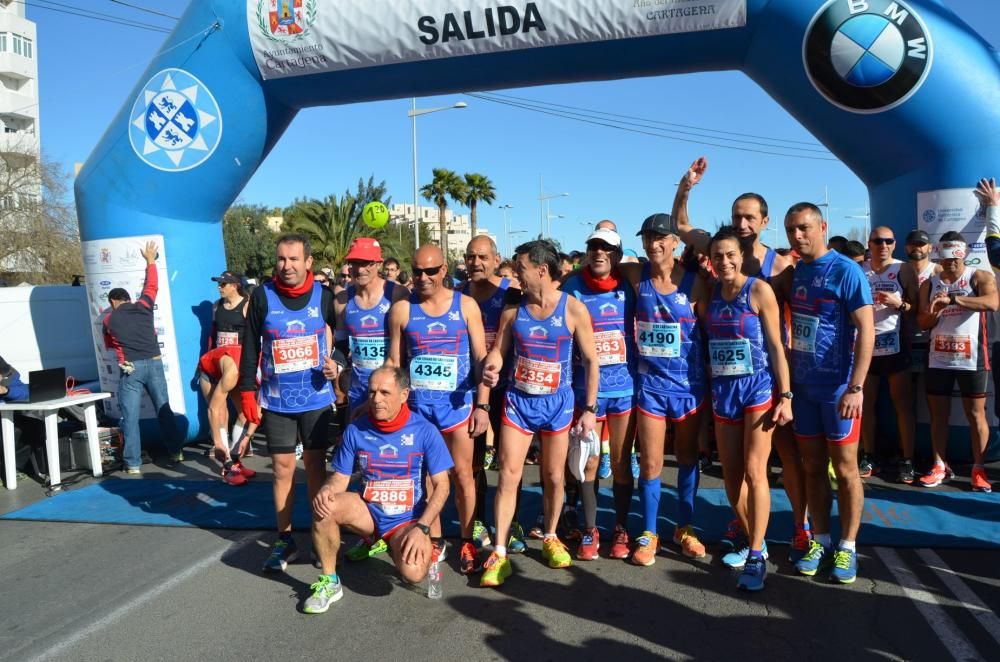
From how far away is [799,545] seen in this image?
4.09 metres

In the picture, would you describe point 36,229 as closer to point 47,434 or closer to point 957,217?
point 47,434

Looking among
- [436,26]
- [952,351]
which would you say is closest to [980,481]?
[952,351]

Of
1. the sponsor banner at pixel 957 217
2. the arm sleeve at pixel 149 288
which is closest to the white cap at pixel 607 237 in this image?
the sponsor banner at pixel 957 217

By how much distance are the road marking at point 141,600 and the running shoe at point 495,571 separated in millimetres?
1750

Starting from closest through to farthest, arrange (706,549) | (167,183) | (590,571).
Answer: (590,571)
(706,549)
(167,183)

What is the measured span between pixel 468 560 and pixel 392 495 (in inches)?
26.7

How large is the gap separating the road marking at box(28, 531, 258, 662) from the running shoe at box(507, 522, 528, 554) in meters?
1.77

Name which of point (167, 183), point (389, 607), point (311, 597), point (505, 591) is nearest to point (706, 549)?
point (505, 591)

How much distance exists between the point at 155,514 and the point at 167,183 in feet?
10.7

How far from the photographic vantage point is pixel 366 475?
3.75 metres

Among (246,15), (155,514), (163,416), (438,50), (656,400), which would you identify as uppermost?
(246,15)

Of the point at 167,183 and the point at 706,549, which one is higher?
the point at 167,183

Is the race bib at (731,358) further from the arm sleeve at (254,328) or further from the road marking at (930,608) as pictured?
the arm sleeve at (254,328)

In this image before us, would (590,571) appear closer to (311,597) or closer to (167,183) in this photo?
(311,597)
